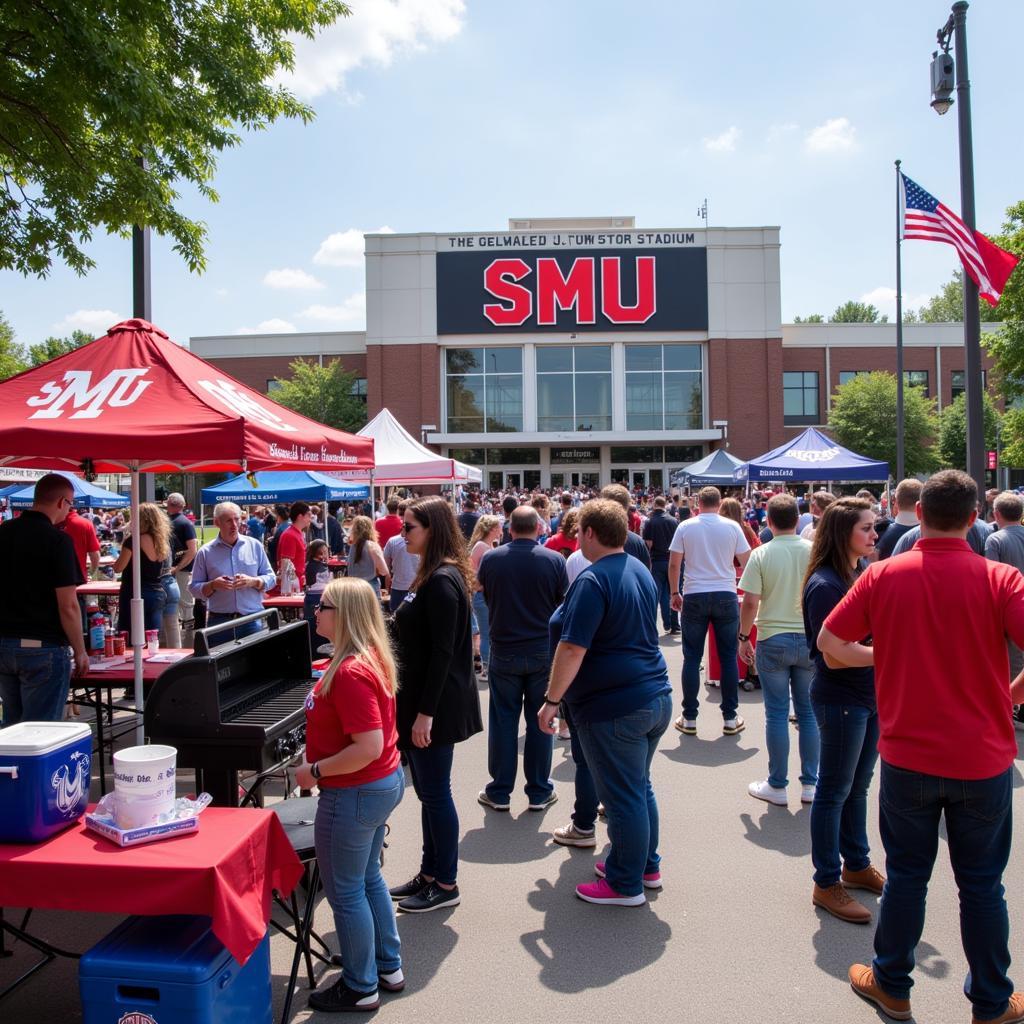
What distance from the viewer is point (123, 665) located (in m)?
5.60

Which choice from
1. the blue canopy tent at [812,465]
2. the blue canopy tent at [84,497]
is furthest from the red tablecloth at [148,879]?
the blue canopy tent at [84,497]

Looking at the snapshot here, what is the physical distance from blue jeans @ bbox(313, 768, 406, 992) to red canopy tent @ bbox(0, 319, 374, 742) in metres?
2.05

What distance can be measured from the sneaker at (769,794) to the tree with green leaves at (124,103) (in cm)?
661

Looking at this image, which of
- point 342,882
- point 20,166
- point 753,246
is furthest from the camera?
point 753,246

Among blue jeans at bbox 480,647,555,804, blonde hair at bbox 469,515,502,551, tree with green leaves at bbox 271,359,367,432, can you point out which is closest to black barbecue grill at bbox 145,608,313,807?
blue jeans at bbox 480,647,555,804

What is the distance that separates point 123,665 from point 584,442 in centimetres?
3301

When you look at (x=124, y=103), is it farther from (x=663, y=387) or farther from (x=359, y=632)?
(x=663, y=387)

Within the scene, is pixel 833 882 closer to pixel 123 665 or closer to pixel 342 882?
pixel 342 882

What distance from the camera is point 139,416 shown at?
441 centimetres

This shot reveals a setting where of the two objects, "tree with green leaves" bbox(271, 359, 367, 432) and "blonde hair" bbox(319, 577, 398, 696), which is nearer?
"blonde hair" bbox(319, 577, 398, 696)

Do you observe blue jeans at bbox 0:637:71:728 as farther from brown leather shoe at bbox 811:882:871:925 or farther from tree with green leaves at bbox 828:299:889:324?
tree with green leaves at bbox 828:299:889:324

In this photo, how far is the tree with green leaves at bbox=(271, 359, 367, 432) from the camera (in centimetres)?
3691

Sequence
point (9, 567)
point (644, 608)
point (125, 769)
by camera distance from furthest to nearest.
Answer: point (9, 567)
point (644, 608)
point (125, 769)

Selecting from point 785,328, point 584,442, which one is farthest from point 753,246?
point 584,442
